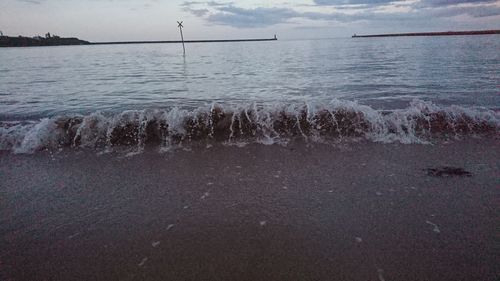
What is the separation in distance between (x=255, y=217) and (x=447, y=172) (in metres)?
3.39

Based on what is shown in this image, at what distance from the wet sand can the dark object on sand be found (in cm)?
10

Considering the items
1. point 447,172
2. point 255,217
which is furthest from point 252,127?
point 447,172

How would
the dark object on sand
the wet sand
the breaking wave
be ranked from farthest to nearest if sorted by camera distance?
the breaking wave, the dark object on sand, the wet sand

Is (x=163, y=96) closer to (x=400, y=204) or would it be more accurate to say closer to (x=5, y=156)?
(x=5, y=156)

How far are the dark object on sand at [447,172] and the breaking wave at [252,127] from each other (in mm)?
1514

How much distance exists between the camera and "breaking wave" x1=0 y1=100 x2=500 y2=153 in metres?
6.51

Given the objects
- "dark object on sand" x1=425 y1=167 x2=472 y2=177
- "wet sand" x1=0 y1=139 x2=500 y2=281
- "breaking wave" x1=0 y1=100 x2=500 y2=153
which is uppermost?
"breaking wave" x1=0 y1=100 x2=500 y2=153

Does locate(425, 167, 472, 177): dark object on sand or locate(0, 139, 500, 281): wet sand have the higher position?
locate(425, 167, 472, 177): dark object on sand

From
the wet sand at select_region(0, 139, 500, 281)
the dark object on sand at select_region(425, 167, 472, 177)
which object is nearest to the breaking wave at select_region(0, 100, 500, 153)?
the wet sand at select_region(0, 139, 500, 281)

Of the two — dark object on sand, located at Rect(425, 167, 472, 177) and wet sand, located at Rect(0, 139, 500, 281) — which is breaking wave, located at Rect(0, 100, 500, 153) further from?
dark object on sand, located at Rect(425, 167, 472, 177)

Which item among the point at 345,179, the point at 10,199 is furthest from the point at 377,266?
the point at 10,199


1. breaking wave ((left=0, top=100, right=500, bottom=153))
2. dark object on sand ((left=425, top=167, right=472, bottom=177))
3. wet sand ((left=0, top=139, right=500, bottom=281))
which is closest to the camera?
wet sand ((left=0, top=139, right=500, bottom=281))

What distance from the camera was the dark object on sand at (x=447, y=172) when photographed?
4488 mm

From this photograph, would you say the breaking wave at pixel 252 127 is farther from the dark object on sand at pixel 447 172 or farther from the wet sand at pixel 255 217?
the dark object on sand at pixel 447 172
